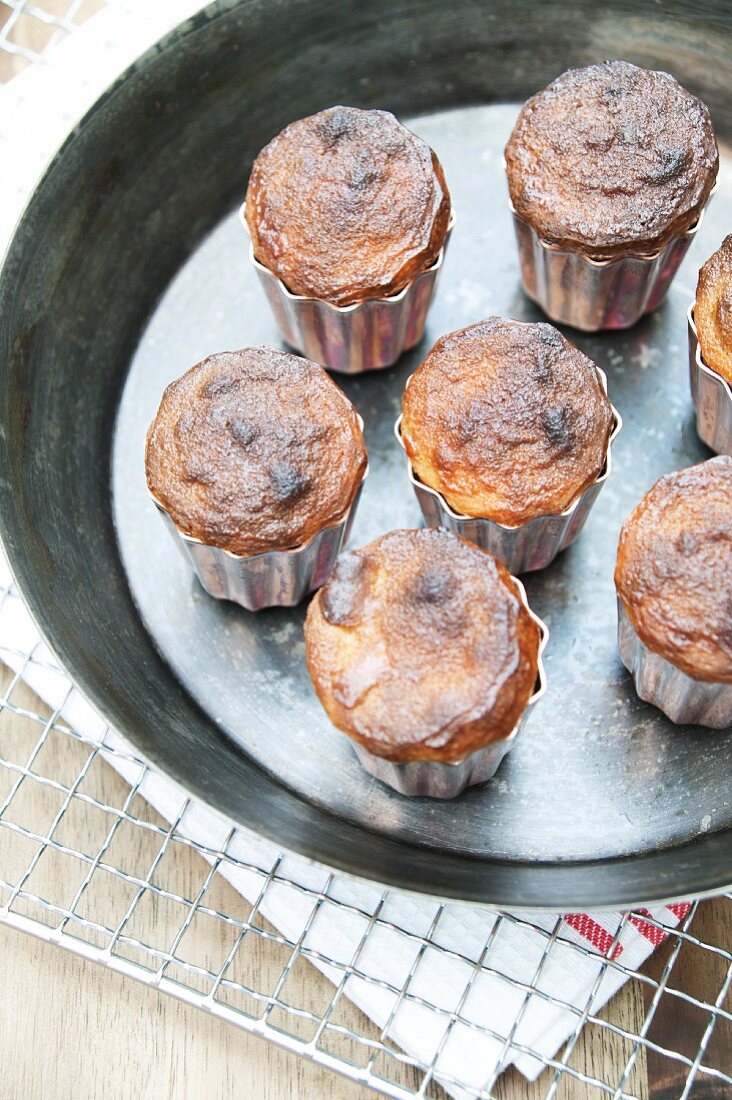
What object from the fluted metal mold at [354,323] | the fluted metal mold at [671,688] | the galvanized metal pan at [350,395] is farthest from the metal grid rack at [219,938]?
the fluted metal mold at [354,323]

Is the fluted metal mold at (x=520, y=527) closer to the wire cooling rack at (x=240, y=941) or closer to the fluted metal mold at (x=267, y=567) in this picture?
the fluted metal mold at (x=267, y=567)

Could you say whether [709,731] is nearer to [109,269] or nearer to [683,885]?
[683,885]

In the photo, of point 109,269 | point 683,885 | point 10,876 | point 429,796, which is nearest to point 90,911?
point 10,876

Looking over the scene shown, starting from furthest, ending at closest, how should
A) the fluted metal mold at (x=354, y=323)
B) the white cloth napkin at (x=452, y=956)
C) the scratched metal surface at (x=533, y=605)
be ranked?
the fluted metal mold at (x=354, y=323)
the scratched metal surface at (x=533, y=605)
the white cloth napkin at (x=452, y=956)

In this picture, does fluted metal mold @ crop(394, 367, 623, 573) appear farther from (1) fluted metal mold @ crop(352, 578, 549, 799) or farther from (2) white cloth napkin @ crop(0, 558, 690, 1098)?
(2) white cloth napkin @ crop(0, 558, 690, 1098)

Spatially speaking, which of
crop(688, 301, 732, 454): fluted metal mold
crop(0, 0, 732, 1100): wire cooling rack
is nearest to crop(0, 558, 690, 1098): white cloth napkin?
crop(0, 0, 732, 1100): wire cooling rack

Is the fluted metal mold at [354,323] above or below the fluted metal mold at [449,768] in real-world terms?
above

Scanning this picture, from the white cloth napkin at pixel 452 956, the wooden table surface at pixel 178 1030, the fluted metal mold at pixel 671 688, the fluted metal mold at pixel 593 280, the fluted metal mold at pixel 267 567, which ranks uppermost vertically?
the fluted metal mold at pixel 593 280
